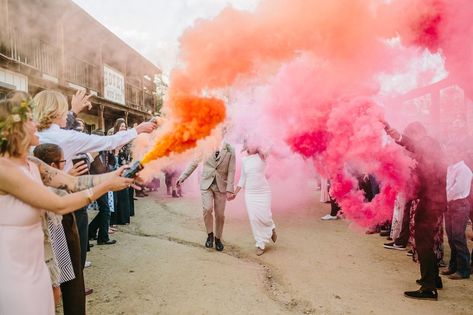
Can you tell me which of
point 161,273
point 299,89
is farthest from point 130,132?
point 299,89

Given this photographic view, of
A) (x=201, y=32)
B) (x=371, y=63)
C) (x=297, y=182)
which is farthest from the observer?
(x=297, y=182)

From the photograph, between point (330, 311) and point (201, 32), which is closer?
point (330, 311)

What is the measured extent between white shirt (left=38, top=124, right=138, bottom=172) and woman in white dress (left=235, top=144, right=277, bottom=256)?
323 centimetres

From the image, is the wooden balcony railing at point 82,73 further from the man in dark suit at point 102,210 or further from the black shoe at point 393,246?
the black shoe at point 393,246

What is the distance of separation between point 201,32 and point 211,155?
232 cm

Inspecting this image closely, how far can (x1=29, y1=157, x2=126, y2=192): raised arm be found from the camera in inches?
116

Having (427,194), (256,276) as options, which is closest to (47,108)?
(256,276)

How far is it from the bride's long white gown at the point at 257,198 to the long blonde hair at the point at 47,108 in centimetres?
381

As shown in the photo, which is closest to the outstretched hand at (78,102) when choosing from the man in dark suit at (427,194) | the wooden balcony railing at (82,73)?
the man in dark suit at (427,194)

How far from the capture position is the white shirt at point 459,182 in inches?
214

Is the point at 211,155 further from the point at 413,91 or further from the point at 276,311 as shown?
the point at 413,91

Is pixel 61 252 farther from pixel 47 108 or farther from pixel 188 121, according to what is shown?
pixel 188 121

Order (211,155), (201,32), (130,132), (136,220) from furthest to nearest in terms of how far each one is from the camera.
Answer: (136,220) → (211,155) → (201,32) → (130,132)

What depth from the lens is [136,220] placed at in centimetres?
890
